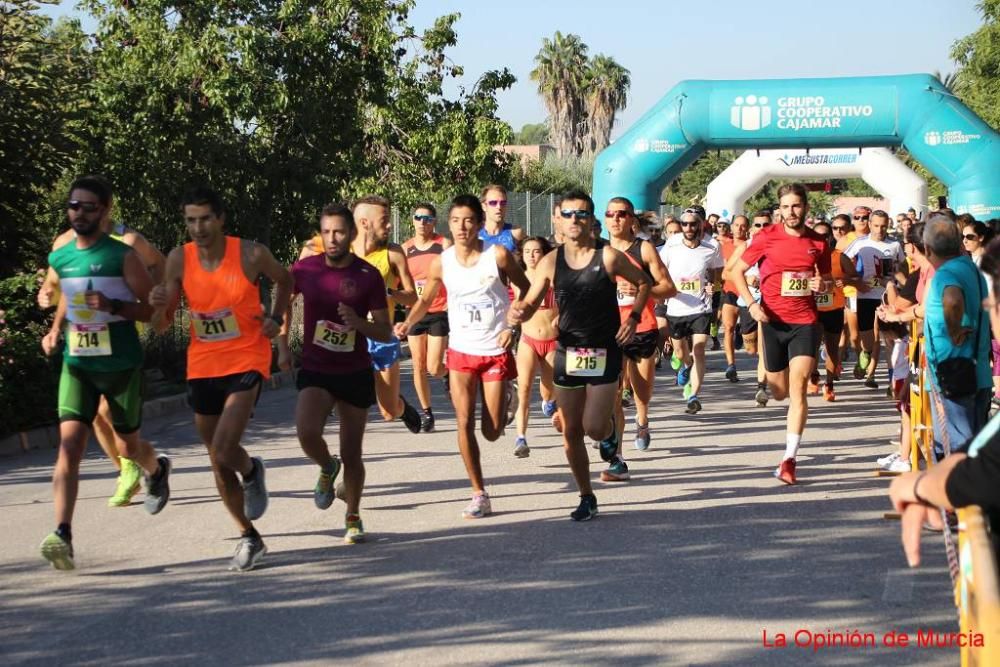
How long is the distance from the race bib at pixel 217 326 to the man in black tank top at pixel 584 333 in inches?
69.9

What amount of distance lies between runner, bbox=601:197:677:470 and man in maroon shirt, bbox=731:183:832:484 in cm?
84

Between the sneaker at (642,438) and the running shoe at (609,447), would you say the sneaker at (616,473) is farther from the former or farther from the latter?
the sneaker at (642,438)

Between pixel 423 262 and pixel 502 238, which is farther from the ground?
pixel 502 238

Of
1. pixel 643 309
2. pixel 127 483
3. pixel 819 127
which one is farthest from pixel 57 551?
pixel 819 127

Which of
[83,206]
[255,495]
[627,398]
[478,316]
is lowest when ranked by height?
[627,398]

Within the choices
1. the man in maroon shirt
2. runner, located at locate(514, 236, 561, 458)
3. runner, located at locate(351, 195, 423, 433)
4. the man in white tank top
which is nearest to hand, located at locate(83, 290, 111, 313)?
the man in white tank top

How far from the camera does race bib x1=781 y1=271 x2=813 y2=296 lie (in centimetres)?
984

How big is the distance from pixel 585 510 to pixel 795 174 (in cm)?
2766

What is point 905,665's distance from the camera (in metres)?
5.17

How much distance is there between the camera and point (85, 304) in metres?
7.21

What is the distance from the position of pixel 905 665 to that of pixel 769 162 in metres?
29.5

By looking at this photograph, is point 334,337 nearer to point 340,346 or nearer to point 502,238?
point 340,346

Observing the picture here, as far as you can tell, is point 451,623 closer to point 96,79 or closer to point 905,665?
point 905,665

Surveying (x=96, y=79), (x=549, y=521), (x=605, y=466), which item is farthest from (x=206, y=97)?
(x=549, y=521)
